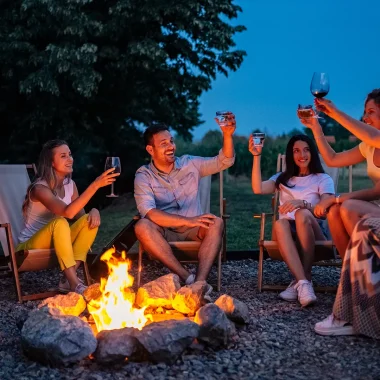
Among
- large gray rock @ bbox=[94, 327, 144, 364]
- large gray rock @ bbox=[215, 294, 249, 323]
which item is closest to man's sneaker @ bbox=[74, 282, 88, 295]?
large gray rock @ bbox=[215, 294, 249, 323]

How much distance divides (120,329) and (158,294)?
742mm

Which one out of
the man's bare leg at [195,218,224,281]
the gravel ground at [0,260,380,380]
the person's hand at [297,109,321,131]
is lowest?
the gravel ground at [0,260,380,380]

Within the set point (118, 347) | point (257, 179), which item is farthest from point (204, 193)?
point (118, 347)

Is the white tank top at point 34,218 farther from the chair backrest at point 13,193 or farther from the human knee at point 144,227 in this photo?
the human knee at point 144,227

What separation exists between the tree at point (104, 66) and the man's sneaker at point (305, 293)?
603cm

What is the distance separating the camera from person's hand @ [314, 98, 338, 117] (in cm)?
312

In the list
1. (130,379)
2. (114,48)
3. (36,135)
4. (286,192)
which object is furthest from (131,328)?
(36,135)

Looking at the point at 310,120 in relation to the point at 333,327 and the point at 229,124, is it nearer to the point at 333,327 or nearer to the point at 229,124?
the point at 229,124

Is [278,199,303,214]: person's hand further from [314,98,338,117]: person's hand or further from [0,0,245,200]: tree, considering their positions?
[0,0,245,200]: tree

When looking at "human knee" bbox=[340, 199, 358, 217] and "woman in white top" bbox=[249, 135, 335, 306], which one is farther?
"woman in white top" bbox=[249, 135, 335, 306]

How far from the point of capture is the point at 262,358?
2.85m

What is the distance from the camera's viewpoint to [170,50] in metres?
11.1

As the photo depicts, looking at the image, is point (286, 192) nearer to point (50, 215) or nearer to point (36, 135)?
point (50, 215)

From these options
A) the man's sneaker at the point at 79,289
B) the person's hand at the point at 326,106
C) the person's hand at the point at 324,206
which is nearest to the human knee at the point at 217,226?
the person's hand at the point at 324,206
